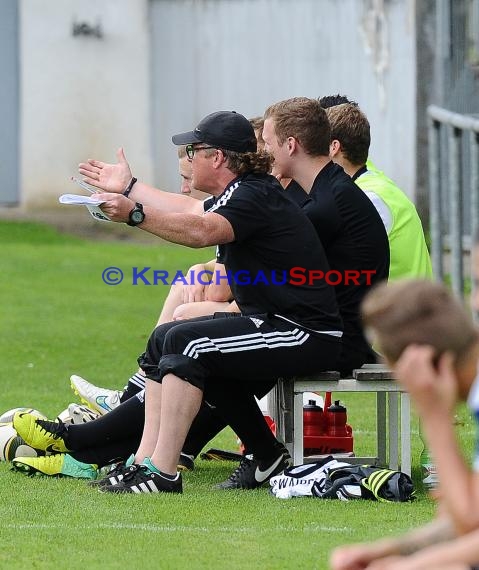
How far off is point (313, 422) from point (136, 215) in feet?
5.69

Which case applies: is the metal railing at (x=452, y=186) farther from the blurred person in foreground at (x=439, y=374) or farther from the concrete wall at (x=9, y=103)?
the concrete wall at (x=9, y=103)

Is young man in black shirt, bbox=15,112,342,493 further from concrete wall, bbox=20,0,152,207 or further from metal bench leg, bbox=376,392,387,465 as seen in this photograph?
concrete wall, bbox=20,0,152,207

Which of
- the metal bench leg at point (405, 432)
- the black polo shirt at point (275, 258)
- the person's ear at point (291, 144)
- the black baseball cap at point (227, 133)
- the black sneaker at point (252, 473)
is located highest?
the black baseball cap at point (227, 133)

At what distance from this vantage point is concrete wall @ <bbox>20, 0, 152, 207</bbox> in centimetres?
2094

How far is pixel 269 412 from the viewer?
321 inches

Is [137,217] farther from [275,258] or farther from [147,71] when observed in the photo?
[147,71]

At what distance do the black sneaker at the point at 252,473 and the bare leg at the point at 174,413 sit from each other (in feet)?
1.66

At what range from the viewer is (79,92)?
69.4 feet

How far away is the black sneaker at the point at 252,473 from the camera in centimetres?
680

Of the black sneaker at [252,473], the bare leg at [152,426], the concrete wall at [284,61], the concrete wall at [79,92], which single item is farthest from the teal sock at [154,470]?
the concrete wall at [79,92]

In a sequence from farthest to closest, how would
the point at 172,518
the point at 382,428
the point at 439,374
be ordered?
the point at 382,428 → the point at 172,518 → the point at 439,374

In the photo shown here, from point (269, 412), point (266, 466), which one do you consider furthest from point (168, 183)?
point (266, 466)

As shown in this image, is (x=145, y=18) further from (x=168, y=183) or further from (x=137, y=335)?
(x=137, y=335)

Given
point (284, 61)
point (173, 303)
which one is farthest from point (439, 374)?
point (284, 61)
